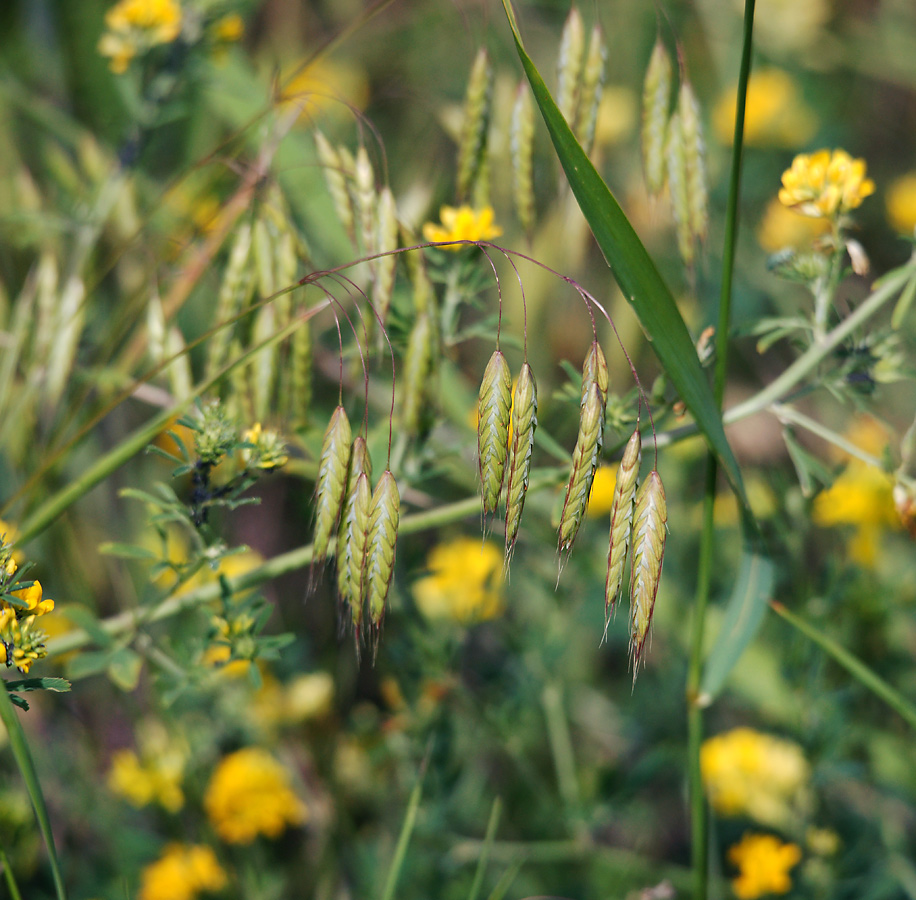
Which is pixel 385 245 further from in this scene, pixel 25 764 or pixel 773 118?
pixel 773 118

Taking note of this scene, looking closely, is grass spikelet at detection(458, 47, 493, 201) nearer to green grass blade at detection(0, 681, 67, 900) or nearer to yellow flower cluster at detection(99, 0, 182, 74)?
yellow flower cluster at detection(99, 0, 182, 74)

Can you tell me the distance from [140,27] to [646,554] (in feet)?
5.31

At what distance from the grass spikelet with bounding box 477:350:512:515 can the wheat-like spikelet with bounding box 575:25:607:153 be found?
1.79 feet

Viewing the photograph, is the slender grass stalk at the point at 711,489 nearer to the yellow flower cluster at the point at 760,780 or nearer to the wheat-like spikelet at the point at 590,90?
the wheat-like spikelet at the point at 590,90

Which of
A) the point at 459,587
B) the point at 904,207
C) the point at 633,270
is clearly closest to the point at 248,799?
the point at 459,587

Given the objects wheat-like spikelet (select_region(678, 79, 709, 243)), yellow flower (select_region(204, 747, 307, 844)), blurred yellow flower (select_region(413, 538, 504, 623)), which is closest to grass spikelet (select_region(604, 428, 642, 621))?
wheat-like spikelet (select_region(678, 79, 709, 243))

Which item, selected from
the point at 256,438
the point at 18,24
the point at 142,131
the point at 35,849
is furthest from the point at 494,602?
the point at 18,24

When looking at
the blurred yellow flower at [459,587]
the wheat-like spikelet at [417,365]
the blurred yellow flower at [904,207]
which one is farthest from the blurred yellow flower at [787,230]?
the wheat-like spikelet at [417,365]

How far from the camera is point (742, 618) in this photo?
1.25m

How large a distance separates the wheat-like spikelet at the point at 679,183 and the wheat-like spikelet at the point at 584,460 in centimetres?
45

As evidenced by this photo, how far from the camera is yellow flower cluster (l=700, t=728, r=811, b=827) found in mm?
1818

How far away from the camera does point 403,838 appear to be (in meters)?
1.15

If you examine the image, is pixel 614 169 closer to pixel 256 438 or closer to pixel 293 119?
pixel 293 119

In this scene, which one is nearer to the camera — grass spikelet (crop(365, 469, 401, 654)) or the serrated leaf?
grass spikelet (crop(365, 469, 401, 654))
